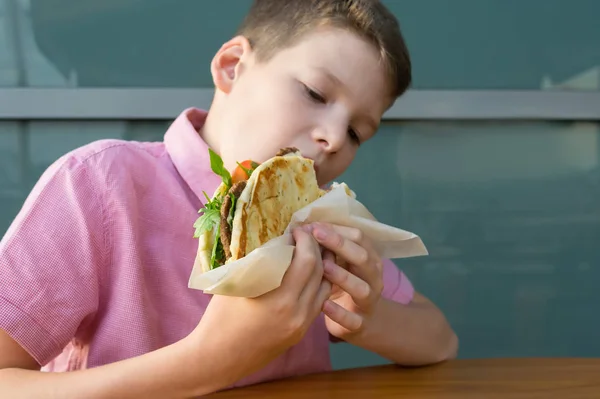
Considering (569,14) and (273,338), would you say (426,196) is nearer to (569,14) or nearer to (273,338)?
(569,14)

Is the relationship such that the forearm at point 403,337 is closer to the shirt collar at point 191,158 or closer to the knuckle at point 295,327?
the knuckle at point 295,327

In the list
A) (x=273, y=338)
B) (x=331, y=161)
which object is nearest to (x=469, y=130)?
(x=331, y=161)

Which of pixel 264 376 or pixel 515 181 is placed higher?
pixel 515 181

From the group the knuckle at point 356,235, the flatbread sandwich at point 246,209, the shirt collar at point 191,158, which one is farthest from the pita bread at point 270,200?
the shirt collar at point 191,158

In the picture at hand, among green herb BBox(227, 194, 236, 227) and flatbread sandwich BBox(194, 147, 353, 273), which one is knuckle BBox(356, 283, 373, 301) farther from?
green herb BBox(227, 194, 236, 227)

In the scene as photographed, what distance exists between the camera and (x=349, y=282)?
113 cm

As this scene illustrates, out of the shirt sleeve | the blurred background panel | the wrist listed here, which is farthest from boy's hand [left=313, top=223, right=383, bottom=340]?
the blurred background panel

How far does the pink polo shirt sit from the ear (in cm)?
12

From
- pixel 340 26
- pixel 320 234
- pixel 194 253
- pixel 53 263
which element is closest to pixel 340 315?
pixel 320 234

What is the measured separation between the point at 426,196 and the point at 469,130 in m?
0.29

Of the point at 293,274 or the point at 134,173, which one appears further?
the point at 134,173

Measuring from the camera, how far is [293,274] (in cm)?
100

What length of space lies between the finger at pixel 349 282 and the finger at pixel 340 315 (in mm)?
33

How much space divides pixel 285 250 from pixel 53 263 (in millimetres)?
441
